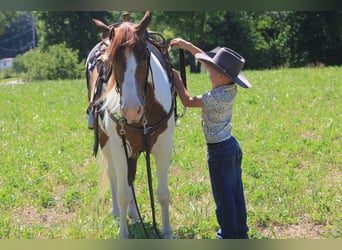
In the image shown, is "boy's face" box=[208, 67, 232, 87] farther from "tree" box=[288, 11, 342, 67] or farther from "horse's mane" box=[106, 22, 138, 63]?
"tree" box=[288, 11, 342, 67]

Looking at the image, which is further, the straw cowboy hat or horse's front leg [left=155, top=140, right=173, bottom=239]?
horse's front leg [left=155, top=140, right=173, bottom=239]

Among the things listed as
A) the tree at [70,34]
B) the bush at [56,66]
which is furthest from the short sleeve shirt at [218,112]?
the bush at [56,66]

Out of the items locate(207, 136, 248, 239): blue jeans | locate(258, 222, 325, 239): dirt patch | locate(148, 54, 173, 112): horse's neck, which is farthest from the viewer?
locate(258, 222, 325, 239): dirt patch

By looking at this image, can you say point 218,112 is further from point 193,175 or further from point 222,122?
point 193,175

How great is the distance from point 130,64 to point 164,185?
1.52 metres

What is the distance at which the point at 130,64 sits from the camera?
8.83 feet

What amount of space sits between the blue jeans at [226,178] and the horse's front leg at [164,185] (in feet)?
1.55

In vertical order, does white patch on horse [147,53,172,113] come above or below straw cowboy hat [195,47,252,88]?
below

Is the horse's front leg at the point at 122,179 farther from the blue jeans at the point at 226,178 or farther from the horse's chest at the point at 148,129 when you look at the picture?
the blue jeans at the point at 226,178

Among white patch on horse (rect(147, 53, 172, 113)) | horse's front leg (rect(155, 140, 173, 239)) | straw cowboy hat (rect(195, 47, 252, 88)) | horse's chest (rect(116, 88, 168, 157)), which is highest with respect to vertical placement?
straw cowboy hat (rect(195, 47, 252, 88))

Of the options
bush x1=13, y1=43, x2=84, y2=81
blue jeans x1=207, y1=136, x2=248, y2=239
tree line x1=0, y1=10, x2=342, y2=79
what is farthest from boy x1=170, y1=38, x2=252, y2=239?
bush x1=13, y1=43, x2=84, y2=81

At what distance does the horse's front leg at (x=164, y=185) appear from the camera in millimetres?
3721

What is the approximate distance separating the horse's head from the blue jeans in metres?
0.88

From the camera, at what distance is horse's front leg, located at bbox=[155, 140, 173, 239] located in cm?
372
